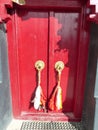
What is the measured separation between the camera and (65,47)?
1727 millimetres

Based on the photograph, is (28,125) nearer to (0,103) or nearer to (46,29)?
(0,103)

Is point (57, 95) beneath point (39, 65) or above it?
beneath

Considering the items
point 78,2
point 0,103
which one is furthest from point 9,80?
point 78,2

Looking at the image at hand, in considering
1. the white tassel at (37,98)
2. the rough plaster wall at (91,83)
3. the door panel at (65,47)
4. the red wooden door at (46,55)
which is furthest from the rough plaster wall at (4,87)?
the rough plaster wall at (91,83)

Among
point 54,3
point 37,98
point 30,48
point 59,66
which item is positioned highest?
point 54,3

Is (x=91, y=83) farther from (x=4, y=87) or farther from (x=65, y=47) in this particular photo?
(x=4, y=87)

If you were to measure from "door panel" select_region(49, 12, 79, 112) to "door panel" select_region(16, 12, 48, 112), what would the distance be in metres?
0.06

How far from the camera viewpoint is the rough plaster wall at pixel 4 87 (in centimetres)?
154

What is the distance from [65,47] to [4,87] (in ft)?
2.13

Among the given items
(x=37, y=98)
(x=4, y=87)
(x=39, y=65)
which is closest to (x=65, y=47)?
(x=39, y=65)

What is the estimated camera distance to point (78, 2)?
5.10 ft

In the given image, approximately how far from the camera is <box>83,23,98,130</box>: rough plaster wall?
1489 mm

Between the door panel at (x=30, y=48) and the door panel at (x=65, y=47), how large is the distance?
0.21 ft

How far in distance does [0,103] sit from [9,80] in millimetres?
280
